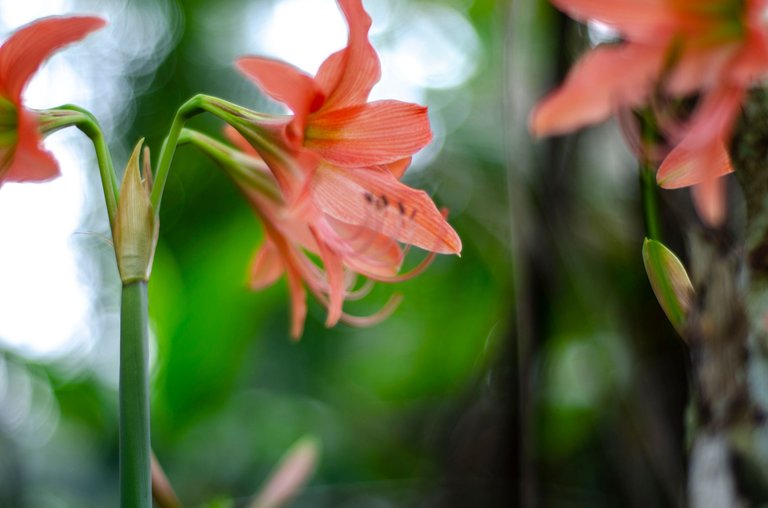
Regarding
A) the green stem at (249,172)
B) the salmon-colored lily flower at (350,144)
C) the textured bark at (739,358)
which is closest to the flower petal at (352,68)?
the salmon-colored lily flower at (350,144)

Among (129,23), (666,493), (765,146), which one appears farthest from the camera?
(129,23)

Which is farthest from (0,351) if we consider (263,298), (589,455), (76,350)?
(589,455)

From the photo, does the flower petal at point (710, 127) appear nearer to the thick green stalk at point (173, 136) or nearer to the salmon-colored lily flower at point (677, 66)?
the salmon-colored lily flower at point (677, 66)

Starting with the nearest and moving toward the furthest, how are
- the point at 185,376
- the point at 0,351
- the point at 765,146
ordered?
1. the point at 765,146
2. the point at 185,376
3. the point at 0,351

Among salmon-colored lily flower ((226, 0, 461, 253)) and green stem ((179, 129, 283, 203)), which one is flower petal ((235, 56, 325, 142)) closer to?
salmon-colored lily flower ((226, 0, 461, 253))

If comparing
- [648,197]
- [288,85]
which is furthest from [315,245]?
[648,197]

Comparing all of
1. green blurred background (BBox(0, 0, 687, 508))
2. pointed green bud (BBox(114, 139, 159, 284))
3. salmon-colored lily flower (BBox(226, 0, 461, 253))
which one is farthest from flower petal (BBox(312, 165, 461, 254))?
green blurred background (BBox(0, 0, 687, 508))

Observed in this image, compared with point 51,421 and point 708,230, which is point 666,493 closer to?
point 708,230
